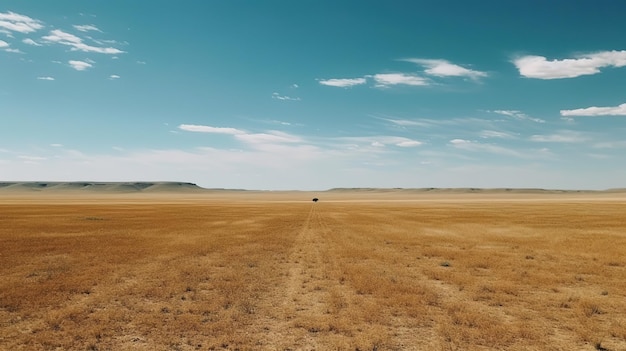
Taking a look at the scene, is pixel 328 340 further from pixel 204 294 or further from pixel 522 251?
pixel 522 251

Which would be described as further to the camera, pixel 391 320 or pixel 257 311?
pixel 257 311

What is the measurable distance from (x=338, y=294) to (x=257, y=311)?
3299 millimetres

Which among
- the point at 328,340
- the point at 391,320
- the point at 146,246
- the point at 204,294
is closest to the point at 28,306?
the point at 204,294

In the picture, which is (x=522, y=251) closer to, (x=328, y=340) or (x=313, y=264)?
(x=313, y=264)

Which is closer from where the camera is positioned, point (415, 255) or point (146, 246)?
point (415, 255)

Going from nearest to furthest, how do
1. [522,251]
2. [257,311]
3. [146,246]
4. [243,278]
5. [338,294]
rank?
[257,311] < [338,294] < [243,278] < [522,251] < [146,246]

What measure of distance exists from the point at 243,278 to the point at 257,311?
5194mm

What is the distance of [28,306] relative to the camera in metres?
13.7

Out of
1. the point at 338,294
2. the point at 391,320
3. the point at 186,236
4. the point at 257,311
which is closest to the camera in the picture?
the point at 391,320

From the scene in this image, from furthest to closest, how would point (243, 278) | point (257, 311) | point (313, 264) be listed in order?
point (313, 264) → point (243, 278) → point (257, 311)

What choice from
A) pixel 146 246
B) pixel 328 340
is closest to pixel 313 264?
pixel 328 340

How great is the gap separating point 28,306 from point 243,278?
24.6 feet

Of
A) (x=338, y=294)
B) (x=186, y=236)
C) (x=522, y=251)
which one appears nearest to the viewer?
(x=338, y=294)

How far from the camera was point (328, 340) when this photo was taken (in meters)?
10.6
